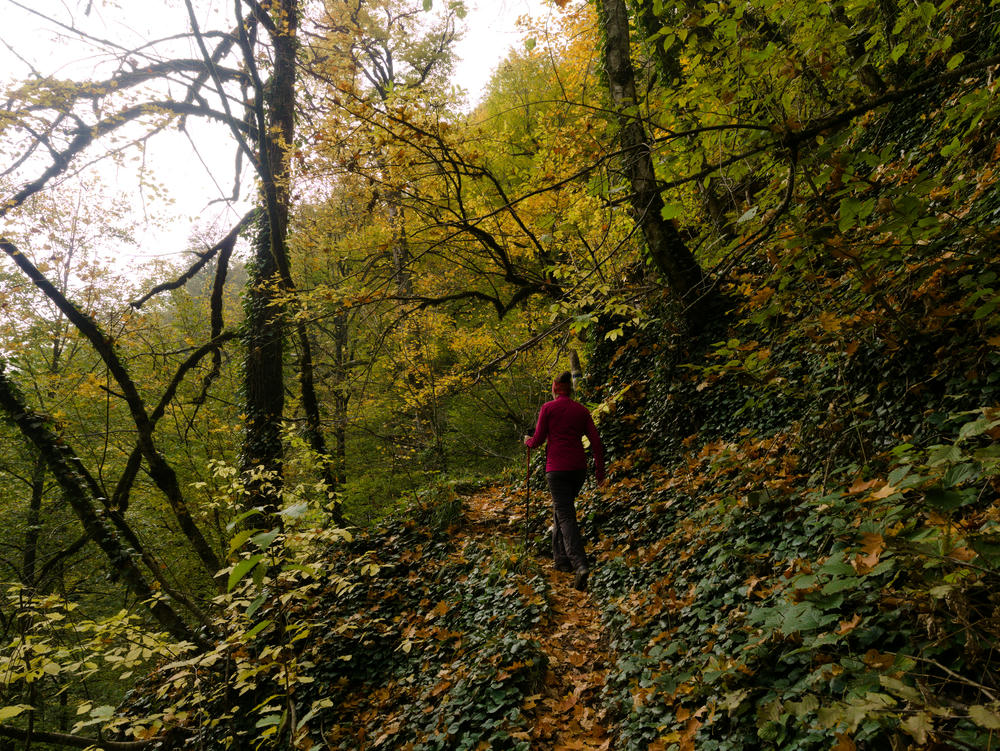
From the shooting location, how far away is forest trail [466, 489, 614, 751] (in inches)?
133

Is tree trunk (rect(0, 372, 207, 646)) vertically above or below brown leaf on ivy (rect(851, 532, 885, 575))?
above

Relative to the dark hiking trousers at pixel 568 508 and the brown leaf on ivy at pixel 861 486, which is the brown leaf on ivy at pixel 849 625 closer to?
the brown leaf on ivy at pixel 861 486

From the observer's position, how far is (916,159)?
Answer: 4922mm

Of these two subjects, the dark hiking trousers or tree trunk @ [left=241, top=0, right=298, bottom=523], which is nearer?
the dark hiking trousers

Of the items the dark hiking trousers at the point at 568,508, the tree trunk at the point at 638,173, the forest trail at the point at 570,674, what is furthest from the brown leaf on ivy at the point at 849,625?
the dark hiking trousers at the point at 568,508

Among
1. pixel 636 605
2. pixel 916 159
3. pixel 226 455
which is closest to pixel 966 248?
pixel 916 159

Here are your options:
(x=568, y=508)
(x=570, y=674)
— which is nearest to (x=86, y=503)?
(x=568, y=508)

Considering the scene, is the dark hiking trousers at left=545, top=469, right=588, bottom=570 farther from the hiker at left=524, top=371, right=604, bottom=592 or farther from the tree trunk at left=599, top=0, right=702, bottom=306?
the tree trunk at left=599, top=0, right=702, bottom=306

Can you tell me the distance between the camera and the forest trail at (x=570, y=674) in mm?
3385

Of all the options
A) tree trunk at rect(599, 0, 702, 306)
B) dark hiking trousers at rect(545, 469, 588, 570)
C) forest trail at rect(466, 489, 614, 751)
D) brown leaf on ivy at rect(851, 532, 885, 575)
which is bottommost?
forest trail at rect(466, 489, 614, 751)

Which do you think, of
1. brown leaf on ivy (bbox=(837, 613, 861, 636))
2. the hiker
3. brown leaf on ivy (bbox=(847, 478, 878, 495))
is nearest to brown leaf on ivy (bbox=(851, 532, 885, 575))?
brown leaf on ivy (bbox=(837, 613, 861, 636))

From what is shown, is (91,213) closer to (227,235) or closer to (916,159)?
(227,235)

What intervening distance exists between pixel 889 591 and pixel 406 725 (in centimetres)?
387

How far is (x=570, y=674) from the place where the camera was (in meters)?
4.08
